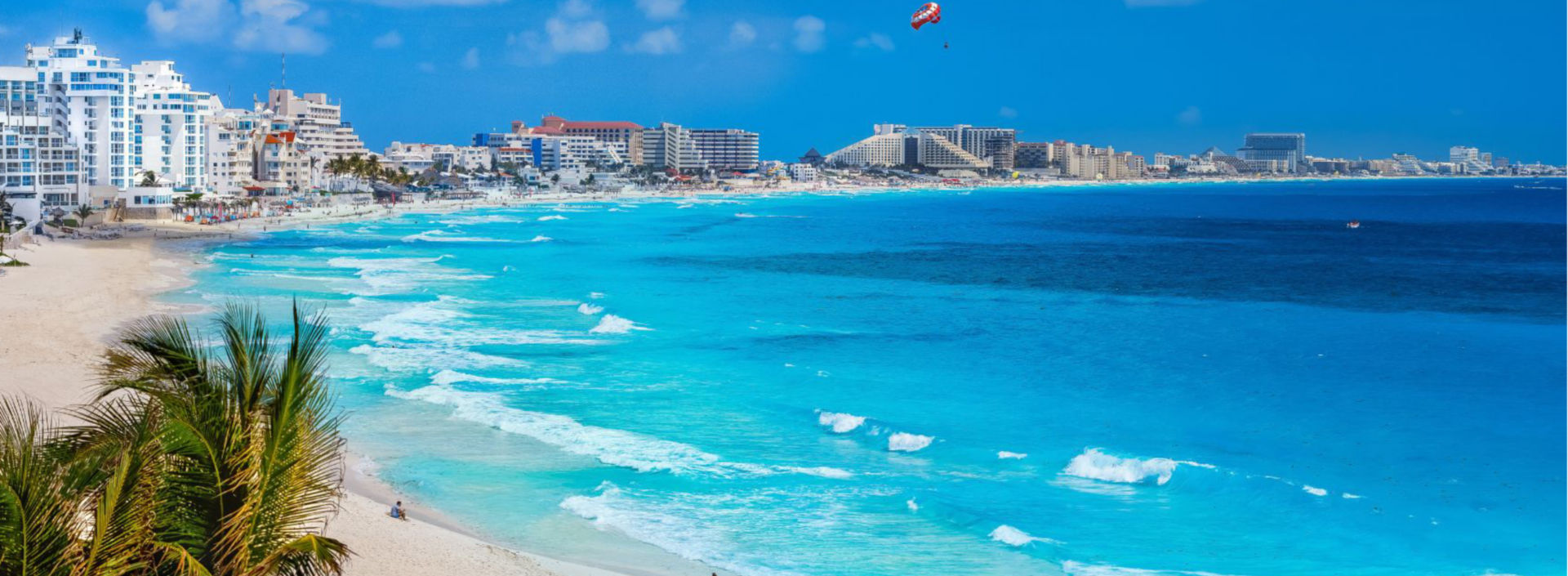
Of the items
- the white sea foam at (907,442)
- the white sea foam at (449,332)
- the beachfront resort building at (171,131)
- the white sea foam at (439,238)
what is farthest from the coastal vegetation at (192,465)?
the beachfront resort building at (171,131)

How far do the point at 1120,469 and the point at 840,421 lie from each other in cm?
461

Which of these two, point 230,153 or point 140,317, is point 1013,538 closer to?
point 140,317

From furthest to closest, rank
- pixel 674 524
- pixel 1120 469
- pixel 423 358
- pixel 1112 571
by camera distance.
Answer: pixel 423 358 → pixel 1120 469 → pixel 674 524 → pixel 1112 571

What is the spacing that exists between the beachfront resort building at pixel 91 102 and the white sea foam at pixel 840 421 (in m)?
63.1

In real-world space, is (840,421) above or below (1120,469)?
above

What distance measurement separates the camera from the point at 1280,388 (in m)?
25.4

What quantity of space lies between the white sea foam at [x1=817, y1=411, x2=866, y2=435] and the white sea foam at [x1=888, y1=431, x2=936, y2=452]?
2.81 feet

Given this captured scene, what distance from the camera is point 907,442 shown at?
20062 mm

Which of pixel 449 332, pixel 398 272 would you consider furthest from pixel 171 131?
pixel 449 332

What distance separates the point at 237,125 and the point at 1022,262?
62018 mm

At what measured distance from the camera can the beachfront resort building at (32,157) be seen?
202ft

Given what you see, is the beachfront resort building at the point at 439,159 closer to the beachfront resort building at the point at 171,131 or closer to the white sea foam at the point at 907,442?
the beachfront resort building at the point at 171,131

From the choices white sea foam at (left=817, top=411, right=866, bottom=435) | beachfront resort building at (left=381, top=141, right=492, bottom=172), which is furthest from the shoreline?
beachfront resort building at (left=381, top=141, right=492, bottom=172)

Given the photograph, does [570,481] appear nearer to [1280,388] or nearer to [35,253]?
[1280,388]
